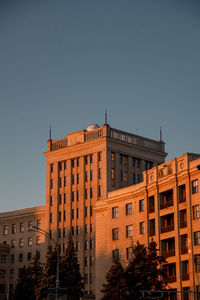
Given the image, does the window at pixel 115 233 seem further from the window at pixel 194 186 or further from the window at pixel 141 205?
the window at pixel 194 186

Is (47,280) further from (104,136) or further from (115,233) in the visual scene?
(104,136)

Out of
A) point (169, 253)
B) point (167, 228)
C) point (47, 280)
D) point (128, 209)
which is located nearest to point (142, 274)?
point (169, 253)

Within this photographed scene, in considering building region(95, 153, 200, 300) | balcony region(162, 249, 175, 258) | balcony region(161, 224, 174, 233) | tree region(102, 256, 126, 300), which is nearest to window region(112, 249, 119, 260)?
building region(95, 153, 200, 300)

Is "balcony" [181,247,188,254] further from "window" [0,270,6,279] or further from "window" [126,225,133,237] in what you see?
"window" [0,270,6,279]

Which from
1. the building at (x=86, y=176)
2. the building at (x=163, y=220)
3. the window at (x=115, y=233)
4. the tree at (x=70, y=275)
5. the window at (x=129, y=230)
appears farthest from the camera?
the building at (x=86, y=176)

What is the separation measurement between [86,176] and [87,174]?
15.7 inches

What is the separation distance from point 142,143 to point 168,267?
39.8 m

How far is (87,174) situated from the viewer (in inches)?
4011

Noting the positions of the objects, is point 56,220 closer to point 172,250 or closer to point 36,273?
point 36,273

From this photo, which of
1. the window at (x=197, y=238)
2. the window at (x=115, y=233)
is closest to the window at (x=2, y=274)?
the window at (x=115, y=233)

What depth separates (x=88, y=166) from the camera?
10188 cm

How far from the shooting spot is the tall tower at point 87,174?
98.7 metres

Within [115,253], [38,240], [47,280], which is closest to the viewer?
[47,280]

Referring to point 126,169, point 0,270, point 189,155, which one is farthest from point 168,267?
point 0,270
